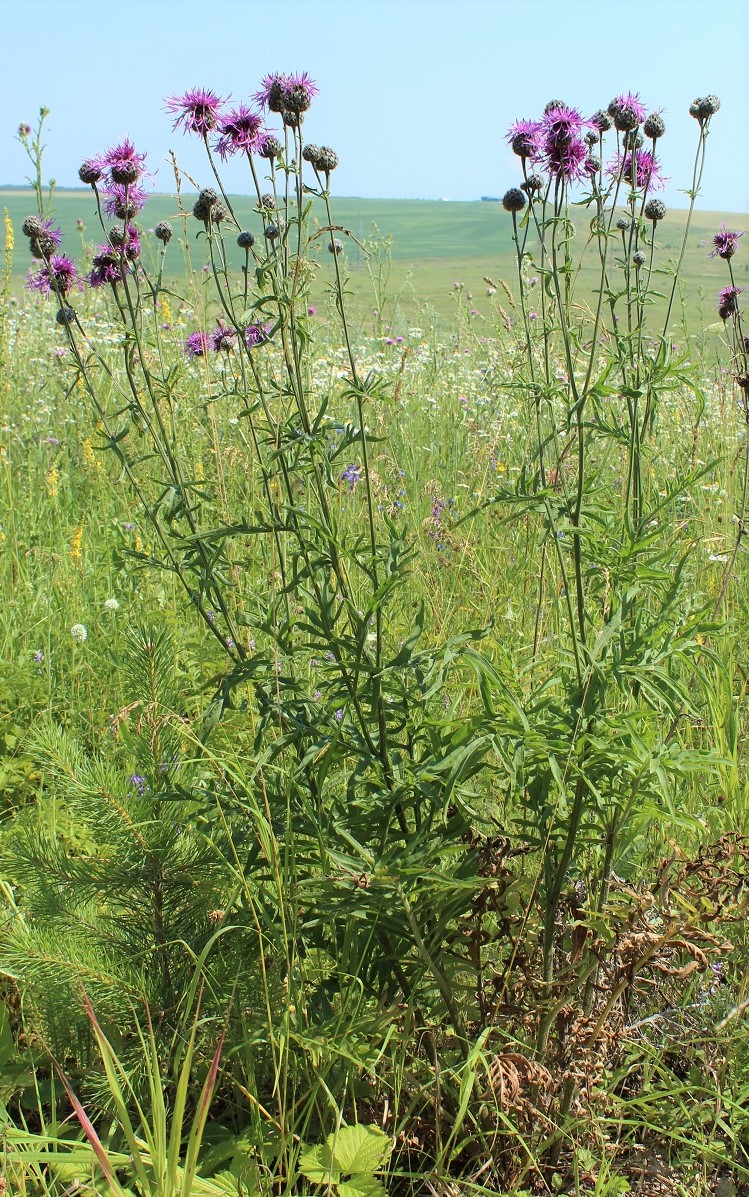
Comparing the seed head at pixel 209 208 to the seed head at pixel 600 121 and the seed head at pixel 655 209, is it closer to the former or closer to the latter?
the seed head at pixel 600 121

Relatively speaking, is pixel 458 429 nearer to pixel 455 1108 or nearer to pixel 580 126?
pixel 580 126

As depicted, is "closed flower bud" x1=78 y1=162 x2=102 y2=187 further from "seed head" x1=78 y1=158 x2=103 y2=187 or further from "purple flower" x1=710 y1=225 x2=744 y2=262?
"purple flower" x1=710 y1=225 x2=744 y2=262

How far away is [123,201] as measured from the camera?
2135 millimetres

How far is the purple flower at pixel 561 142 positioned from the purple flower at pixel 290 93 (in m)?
0.44

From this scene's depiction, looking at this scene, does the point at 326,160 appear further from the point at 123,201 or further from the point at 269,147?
the point at 123,201

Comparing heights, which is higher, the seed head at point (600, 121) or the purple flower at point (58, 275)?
the seed head at point (600, 121)

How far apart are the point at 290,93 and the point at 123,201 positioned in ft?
1.71

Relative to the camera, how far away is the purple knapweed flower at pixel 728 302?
315 cm

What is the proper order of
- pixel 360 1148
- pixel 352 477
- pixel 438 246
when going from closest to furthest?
pixel 360 1148 < pixel 352 477 < pixel 438 246

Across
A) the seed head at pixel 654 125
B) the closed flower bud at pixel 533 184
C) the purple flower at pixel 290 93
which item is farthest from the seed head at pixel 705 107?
the purple flower at pixel 290 93

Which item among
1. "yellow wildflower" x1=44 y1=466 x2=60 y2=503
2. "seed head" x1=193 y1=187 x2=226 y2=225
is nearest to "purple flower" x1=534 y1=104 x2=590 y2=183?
"seed head" x1=193 y1=187 x2=226 y2=225

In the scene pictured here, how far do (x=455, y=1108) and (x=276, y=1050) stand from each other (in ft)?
1.08

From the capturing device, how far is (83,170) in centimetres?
213

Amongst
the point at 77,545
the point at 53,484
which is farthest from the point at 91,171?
the point at 53,484
